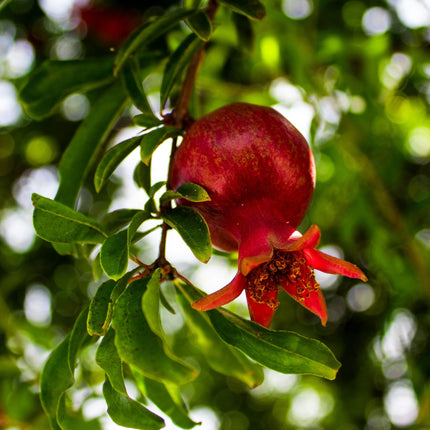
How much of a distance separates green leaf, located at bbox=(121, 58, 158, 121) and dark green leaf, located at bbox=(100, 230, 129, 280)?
0.89ft

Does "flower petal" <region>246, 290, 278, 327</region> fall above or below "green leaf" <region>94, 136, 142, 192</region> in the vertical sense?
below

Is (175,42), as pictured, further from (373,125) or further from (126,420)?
(126,420)

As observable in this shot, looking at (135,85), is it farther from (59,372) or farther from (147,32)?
(59,372)

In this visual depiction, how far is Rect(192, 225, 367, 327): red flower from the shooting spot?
2.40ft

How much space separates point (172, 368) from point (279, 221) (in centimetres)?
28

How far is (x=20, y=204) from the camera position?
2.38 metres

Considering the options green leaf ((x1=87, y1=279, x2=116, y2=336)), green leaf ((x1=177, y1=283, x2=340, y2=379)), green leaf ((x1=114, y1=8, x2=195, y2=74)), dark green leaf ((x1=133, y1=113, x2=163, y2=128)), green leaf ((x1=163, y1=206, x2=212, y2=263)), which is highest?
green leaf ((x1=114, y1=8, x2=195, y2=74))

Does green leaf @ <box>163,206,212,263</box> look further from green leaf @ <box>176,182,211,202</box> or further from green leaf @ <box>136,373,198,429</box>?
green leaf @ <box>136,373,198,429</box>

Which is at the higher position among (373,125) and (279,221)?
(279,221)

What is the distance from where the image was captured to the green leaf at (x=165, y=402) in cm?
96

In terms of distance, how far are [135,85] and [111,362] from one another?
531 millimetres

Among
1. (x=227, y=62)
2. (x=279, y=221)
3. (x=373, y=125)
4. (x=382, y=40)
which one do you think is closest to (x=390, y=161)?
(x=373, y=125)

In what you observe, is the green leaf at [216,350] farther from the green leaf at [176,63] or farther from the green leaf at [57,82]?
the green leaf at [57,82]

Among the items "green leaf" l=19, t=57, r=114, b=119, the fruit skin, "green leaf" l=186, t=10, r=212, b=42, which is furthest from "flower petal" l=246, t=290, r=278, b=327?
"green leaf" l=19, t=57, r=114, b=119
